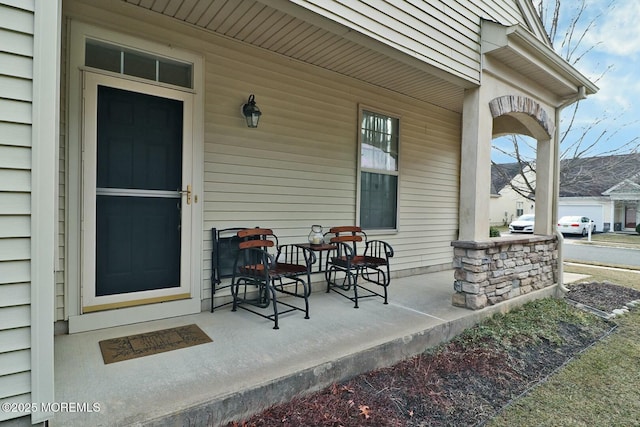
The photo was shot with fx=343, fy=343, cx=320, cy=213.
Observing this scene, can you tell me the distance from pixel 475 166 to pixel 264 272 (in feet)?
7.94

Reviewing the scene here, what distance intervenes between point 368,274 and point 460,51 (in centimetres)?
275

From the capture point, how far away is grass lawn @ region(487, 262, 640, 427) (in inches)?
85.7

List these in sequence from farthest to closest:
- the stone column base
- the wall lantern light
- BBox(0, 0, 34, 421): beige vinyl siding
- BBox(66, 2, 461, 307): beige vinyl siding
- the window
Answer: the window < the stone column base < the wall lantern light < BBox(66, 2, 461, 307): beige vinyl siding < BBox(0, 0, 34, 421): beige vinyl siding

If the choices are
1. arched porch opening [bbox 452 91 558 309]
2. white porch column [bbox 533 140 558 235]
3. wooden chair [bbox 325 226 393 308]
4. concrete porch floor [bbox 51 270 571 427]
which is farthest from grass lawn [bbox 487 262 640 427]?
white porch column [bbox 533 140 558 235]

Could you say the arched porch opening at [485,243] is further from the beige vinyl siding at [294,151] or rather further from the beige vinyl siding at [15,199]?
the beige vinyl siding at [15,199]

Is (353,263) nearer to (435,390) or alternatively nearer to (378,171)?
(435,390)

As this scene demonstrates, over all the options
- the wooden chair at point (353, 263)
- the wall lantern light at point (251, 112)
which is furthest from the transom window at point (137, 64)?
the wooden chair at point (353, 263)

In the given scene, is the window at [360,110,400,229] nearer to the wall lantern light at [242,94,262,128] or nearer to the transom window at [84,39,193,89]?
the wall lantern light at [242,94,262,128]

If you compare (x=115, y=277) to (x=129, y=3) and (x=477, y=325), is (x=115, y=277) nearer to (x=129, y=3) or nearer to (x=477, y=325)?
(x=129, y=3)

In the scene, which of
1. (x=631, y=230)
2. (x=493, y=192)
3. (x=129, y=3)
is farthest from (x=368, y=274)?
(x=631, y=230)

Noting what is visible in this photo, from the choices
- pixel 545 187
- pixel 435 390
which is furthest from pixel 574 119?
pixel 435 390

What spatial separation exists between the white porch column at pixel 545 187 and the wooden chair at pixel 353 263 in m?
2.26

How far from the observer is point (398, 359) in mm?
2682

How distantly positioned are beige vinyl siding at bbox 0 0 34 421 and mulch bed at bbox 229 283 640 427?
1.03 meters
